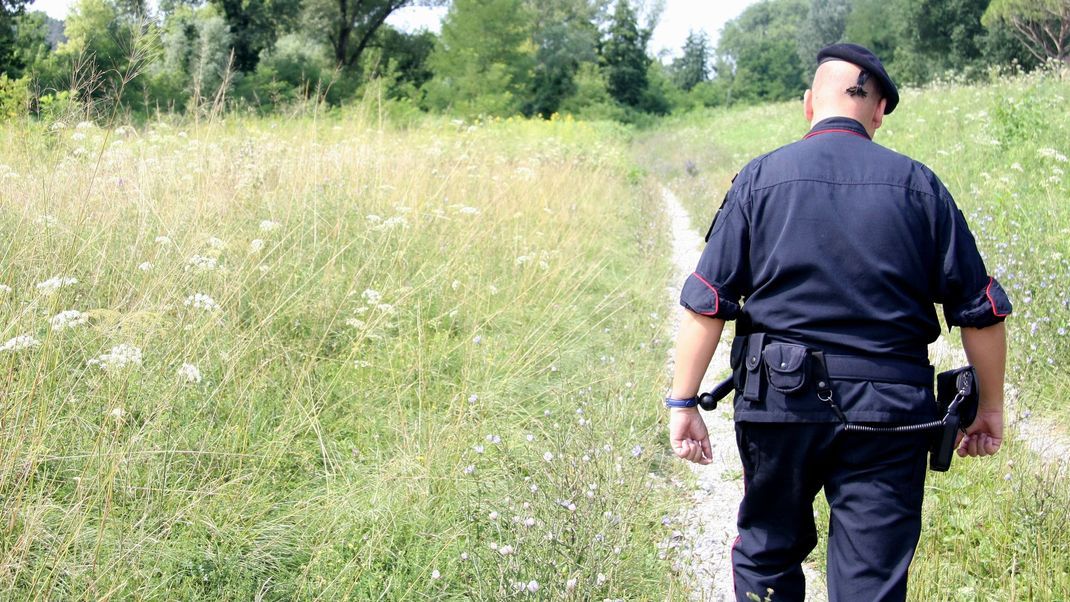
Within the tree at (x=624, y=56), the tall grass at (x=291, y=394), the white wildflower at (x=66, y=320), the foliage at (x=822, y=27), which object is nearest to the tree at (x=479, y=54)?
the tall grass at (x=291, y=394)

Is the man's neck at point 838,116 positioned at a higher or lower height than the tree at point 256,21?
lower

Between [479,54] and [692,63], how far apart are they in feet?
208

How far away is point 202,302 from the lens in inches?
160

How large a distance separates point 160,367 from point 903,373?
296cm

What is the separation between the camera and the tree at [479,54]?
84.1 feet

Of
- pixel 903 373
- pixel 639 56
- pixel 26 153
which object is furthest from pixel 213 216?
pixel 639 56

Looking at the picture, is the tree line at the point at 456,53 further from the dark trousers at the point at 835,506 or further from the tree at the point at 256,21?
the dark trousers at the point at 835,506

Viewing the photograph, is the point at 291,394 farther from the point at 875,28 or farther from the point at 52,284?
the point at 875,28

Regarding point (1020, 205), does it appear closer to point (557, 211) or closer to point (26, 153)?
point (557, 211)

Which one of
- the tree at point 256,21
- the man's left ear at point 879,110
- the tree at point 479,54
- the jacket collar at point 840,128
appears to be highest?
the tree at point 256,21

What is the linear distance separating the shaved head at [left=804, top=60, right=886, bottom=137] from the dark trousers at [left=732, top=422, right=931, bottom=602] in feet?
2.96

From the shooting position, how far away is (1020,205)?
7480 mm

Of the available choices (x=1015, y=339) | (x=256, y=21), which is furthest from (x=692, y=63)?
(x=1015, y=339)

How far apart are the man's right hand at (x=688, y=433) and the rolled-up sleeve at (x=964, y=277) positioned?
0.79 meters
